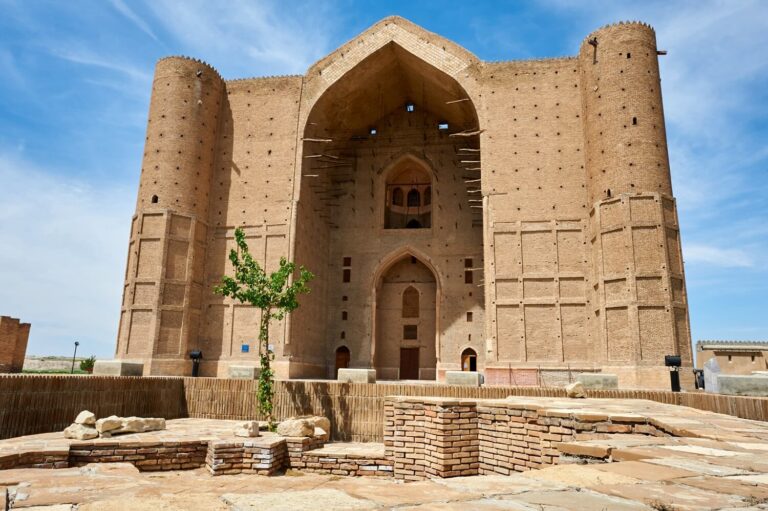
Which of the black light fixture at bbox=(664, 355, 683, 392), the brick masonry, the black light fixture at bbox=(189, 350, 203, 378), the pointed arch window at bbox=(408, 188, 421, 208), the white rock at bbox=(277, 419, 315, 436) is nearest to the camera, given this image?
the brick masonry

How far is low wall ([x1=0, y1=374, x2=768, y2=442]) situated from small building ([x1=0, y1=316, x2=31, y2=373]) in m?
14.4

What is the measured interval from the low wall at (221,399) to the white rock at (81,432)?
137cm

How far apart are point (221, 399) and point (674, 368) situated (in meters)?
14.8

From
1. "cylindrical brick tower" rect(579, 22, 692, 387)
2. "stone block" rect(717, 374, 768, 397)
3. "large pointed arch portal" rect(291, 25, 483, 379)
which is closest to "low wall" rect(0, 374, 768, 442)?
"stone block" rect(717, 374, 768, 397)

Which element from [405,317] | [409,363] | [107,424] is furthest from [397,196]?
[107,424]

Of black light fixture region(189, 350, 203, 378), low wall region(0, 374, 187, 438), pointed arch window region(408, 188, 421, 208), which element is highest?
pointed arch window region(408, 188, 421, 208)

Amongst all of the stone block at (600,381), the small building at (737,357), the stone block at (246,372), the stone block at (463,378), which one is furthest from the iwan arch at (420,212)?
the small building at (737,357)

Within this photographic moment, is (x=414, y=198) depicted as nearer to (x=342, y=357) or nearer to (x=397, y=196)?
(x=397, y=196)

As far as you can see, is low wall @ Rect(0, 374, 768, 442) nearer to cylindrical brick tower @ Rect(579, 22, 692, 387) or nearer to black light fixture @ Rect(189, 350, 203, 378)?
cylindrical brick tower @ Rect(579, 22, 692, 387)

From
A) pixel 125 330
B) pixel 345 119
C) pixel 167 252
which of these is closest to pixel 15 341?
pixel 125 330

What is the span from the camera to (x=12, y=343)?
25.0 meters

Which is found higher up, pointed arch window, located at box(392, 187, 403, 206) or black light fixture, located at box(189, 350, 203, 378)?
pointed arch window, located at box(392, 187, 403, 206)

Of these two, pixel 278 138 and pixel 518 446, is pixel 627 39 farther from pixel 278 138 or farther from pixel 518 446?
pixel 518 446

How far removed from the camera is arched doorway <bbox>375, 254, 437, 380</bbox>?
28.2 metres
